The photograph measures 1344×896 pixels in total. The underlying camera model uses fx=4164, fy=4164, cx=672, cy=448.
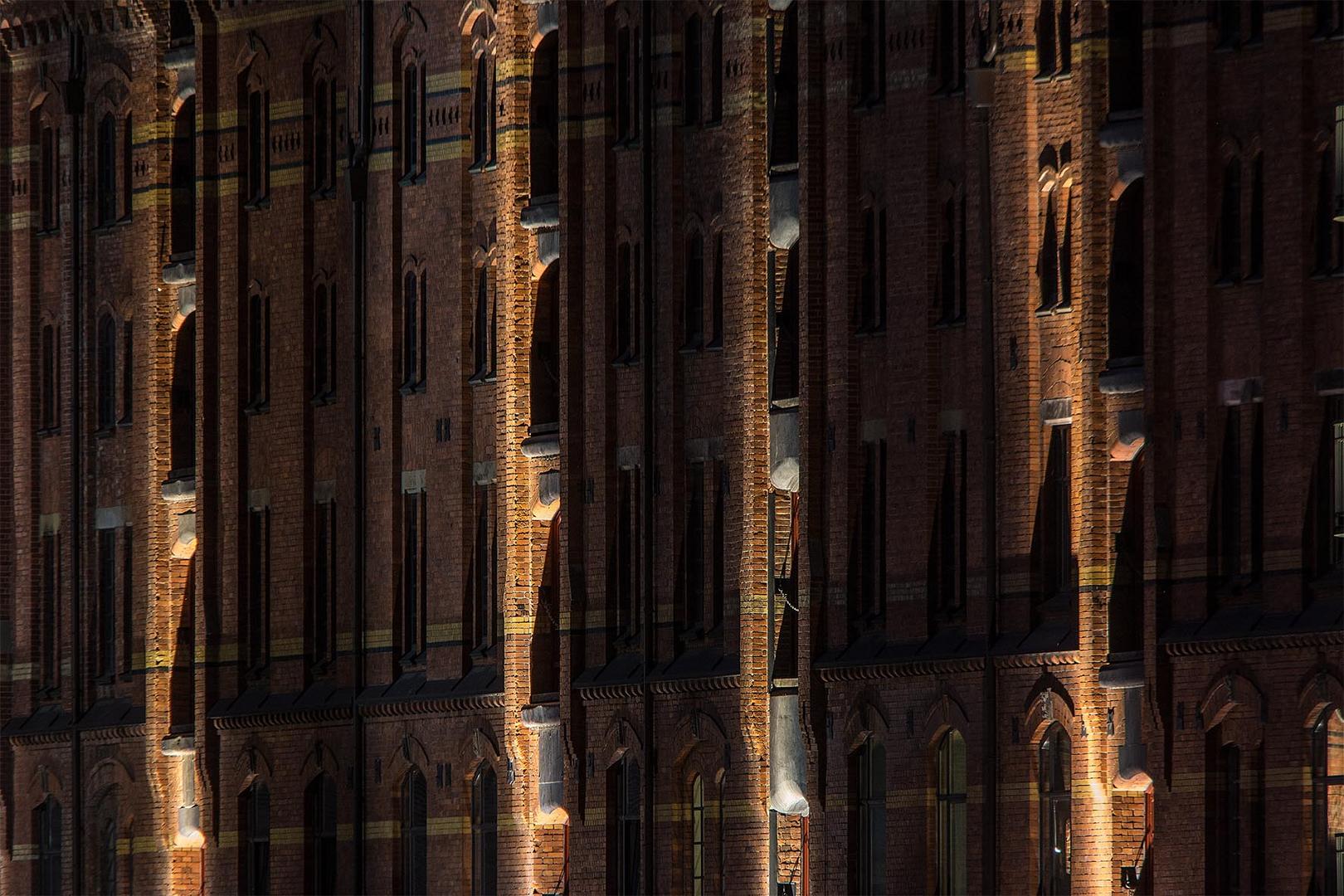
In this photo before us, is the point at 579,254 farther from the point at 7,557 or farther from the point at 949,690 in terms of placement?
the point at 7,557

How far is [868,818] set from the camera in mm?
53156

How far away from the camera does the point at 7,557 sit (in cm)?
6894

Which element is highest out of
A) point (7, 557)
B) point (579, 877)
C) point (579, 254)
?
point (579, 254)

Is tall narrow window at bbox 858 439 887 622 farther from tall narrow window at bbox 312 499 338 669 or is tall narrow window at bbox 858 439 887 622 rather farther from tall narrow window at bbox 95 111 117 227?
tall narrow window at bbox 95 111 117 227

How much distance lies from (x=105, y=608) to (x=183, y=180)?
23.1ft

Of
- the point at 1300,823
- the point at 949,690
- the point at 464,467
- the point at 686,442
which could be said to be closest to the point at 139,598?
the point at 464,467

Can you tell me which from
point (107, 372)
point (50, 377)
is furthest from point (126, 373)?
point (50, 377)

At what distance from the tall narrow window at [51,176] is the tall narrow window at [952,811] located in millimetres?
22918

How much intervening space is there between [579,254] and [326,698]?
28.5 ft

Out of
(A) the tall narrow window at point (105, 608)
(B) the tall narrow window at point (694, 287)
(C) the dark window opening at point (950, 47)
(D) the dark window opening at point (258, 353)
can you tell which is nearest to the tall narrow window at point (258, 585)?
(D) the dark window opening at point (258, 353)

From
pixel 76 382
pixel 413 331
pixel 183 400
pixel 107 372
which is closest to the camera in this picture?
pixel 413 331

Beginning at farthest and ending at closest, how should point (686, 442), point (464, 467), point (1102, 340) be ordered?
point (464, 467), point (686, 442), point (1102, 340)

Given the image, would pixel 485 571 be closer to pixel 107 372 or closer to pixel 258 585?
pixel 258 585

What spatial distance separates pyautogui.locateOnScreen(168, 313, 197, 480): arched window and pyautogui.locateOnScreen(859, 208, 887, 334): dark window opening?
15988mm
